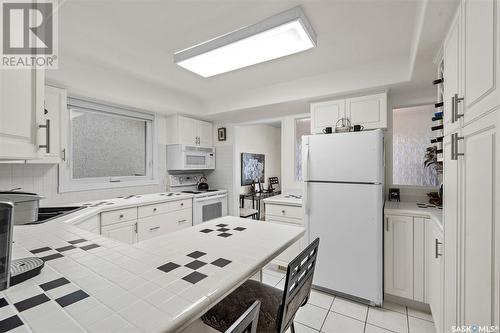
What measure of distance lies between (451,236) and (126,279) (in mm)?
1572

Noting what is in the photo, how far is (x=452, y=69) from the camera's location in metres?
1.25

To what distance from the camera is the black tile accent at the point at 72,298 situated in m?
0.68

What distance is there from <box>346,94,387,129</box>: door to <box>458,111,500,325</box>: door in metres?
1.46

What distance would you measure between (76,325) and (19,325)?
0.15m

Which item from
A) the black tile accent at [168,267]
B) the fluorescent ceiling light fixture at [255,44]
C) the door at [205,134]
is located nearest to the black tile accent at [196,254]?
the black tile accent at [168,267]

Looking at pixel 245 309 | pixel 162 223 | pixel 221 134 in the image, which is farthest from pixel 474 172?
pixel 221 134

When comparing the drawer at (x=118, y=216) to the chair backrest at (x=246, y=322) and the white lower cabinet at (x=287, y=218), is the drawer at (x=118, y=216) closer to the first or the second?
the white lower cabinet at (x=287, y=218)

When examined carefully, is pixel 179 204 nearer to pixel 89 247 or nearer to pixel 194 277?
pixel 89 247

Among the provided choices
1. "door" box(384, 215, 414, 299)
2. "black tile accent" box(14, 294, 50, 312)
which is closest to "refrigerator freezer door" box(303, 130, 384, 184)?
"door" box(384, 215, 414, 299)

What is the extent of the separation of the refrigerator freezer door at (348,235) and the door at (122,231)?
6.60ft

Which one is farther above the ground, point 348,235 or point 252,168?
point 252,168

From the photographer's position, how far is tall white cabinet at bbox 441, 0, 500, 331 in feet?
2.46

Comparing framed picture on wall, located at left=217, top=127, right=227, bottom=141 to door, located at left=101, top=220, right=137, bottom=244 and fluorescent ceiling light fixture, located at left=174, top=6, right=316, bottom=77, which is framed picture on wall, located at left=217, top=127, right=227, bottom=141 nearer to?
fluorescent ceiling light fixture, located at left=174, top=6, right=316, bottom=77

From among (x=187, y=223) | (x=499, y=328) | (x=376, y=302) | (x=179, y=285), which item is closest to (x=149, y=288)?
(x=179, y=285)
